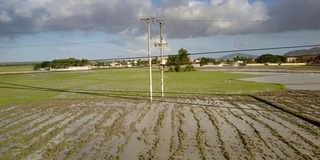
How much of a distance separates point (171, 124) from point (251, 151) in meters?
5.40

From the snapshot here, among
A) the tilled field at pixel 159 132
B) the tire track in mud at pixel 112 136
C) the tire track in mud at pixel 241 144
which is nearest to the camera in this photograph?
the tire track in mud at pixel 241 144

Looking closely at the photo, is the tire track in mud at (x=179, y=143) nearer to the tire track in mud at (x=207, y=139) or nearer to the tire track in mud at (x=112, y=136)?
the tire track in mud at (x=207, y=139)

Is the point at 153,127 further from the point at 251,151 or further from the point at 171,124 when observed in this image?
the point at 251,151

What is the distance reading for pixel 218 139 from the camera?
1138 cm

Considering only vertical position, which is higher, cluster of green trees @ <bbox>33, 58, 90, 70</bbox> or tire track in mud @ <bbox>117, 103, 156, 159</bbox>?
cluster of green trees @ <bbox>33, 58, 90, 70</bbox>

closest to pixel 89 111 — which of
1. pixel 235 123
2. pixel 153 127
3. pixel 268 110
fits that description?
pixel 153 127

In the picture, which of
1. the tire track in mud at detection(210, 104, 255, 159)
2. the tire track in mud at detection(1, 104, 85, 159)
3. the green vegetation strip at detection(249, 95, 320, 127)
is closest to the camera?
the tire track in mud at detection(210, 104, 255, 159)

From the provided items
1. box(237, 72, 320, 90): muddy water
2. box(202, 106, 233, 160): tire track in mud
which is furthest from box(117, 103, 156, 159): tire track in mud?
box(237, 72, 320, 90): muddy water

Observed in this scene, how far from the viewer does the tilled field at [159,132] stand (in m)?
9.73

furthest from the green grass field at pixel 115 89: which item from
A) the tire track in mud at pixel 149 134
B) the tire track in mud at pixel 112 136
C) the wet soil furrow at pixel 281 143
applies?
the wet soil furrow at pixel 281 143

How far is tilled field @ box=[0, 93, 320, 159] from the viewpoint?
9727 mm

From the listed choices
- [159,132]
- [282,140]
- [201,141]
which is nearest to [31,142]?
[159,132]

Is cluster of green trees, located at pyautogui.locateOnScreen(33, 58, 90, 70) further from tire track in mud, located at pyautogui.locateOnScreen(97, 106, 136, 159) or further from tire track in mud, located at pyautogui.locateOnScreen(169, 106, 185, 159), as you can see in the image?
tire track in mud, located at pyautogui.locateOnScreen(169, 106, 185, 159)

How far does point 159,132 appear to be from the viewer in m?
12.7
